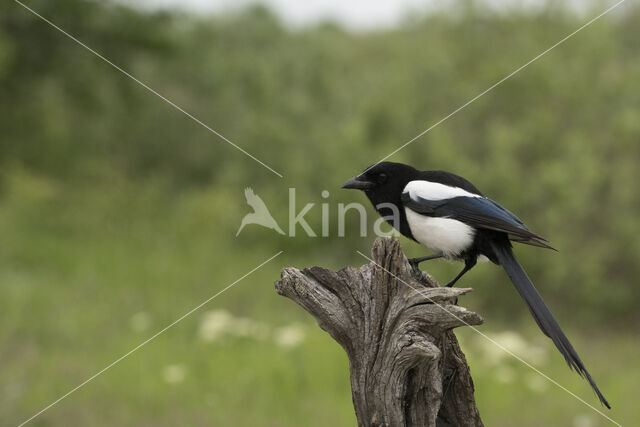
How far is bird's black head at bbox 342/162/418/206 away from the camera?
3912 millimetres

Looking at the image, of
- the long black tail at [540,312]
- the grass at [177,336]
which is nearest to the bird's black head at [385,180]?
the long black tail at [540,312]

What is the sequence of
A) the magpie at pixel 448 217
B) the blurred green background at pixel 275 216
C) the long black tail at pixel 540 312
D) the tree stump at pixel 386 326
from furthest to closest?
1. the blurred green background at pixel 275 216
2. the magpie at pixel 448 217
3. the tree stump at pixel 386 326
4. the long black tail at pixel 540 312

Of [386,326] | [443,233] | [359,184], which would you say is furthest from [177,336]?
[386,326]

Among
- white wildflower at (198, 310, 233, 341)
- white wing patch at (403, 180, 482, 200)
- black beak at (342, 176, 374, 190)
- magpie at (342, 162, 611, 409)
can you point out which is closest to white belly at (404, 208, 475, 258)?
magpie at (342, 162, 611, 409)

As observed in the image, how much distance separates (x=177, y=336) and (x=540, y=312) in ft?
23.0

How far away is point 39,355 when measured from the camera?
8.73m

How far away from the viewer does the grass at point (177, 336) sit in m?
7.19

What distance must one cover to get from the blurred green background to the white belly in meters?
3.41

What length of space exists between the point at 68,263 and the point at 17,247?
116 centimetres

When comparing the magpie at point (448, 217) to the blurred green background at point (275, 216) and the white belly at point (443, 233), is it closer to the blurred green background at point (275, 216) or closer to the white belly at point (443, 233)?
the white belly at point (443, 233)

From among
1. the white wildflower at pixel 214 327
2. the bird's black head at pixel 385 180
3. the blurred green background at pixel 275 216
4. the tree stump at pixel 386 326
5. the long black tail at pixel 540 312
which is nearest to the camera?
the long black tail at pixel 540 312

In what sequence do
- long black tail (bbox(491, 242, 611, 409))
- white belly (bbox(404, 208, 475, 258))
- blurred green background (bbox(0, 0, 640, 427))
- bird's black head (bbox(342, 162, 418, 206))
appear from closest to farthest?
long black tail (bbox(491, 242, 611, 409))
white belly (bbox(404, 208, 475, 258))
bird's black head (bbox(342, 162, 418, 206))
blurred green background (bbox(0, 0, 640, 427))

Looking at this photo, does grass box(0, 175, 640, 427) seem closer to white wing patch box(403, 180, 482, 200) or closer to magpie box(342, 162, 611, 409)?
magpie box(342, 162, 611, 409)

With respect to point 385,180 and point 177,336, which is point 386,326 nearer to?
point 385,180
